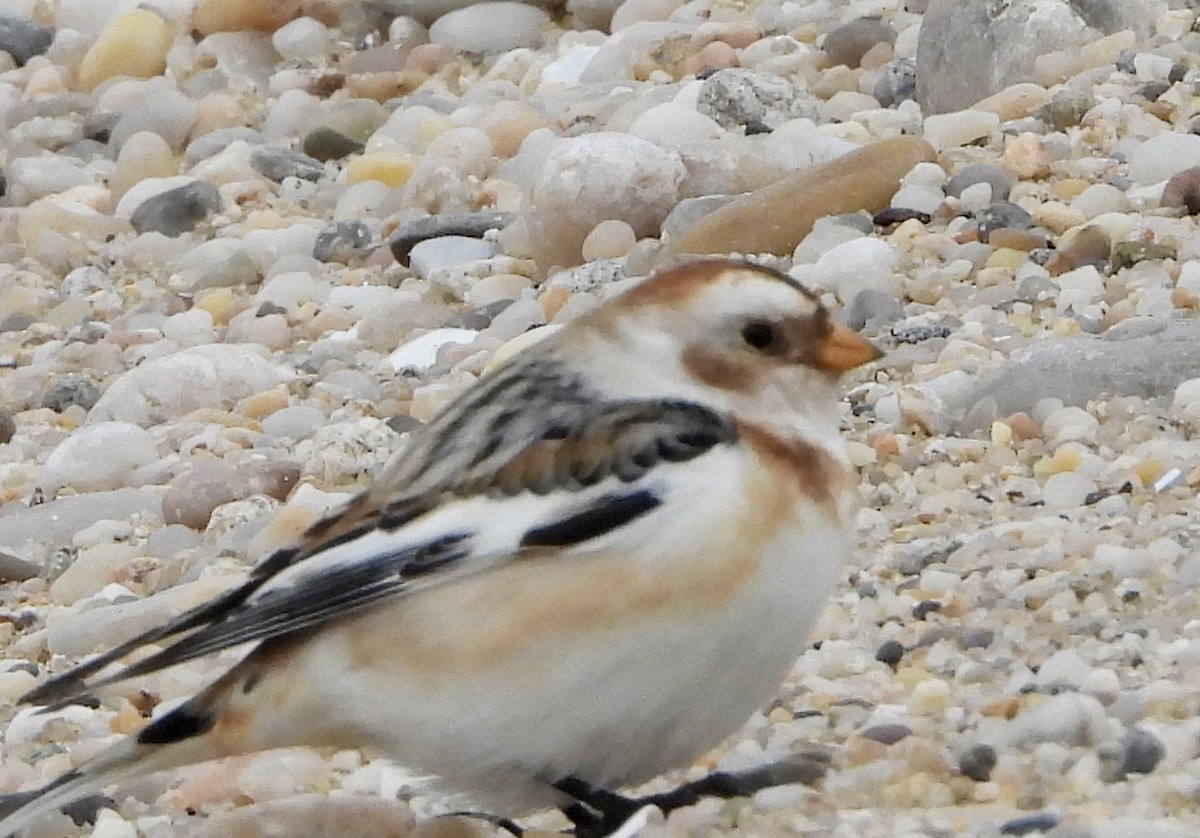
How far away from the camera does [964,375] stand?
4312 millimetres

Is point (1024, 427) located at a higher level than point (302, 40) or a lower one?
lower

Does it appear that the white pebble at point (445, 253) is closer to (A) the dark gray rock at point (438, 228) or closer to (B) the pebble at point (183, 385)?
(A) the dark gray rock at point (438, 228)

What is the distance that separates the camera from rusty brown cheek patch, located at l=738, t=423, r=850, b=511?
104 inches

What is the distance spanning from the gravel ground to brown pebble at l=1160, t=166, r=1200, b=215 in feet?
0.03

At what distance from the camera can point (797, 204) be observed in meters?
5.27

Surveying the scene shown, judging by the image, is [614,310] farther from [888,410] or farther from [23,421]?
[23,421]

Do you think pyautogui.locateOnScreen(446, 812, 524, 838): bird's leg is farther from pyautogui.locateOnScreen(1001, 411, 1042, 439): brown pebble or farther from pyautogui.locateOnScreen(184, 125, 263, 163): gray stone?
pyautogui.locateOnScreen(184, 125, 263, 163): gray stone

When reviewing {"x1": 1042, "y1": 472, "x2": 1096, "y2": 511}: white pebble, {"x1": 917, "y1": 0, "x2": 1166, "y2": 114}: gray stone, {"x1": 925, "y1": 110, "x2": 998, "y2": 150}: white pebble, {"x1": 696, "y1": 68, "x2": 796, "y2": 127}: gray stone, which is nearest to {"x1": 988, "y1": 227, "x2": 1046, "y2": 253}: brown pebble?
{"x1": 925, "y1": 110, "x2": 998, "y2": 150}: white pebble

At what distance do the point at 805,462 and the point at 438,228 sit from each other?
343cm

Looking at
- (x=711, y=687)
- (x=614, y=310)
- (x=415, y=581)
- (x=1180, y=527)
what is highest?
(x=614, y=310)

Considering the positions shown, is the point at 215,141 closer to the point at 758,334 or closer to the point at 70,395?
the point at 70,395

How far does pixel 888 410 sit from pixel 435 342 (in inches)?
54.2

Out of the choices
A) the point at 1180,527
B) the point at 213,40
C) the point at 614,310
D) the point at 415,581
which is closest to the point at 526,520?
the point at 415,581

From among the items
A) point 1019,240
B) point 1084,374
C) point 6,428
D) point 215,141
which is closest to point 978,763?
point 1084,374
